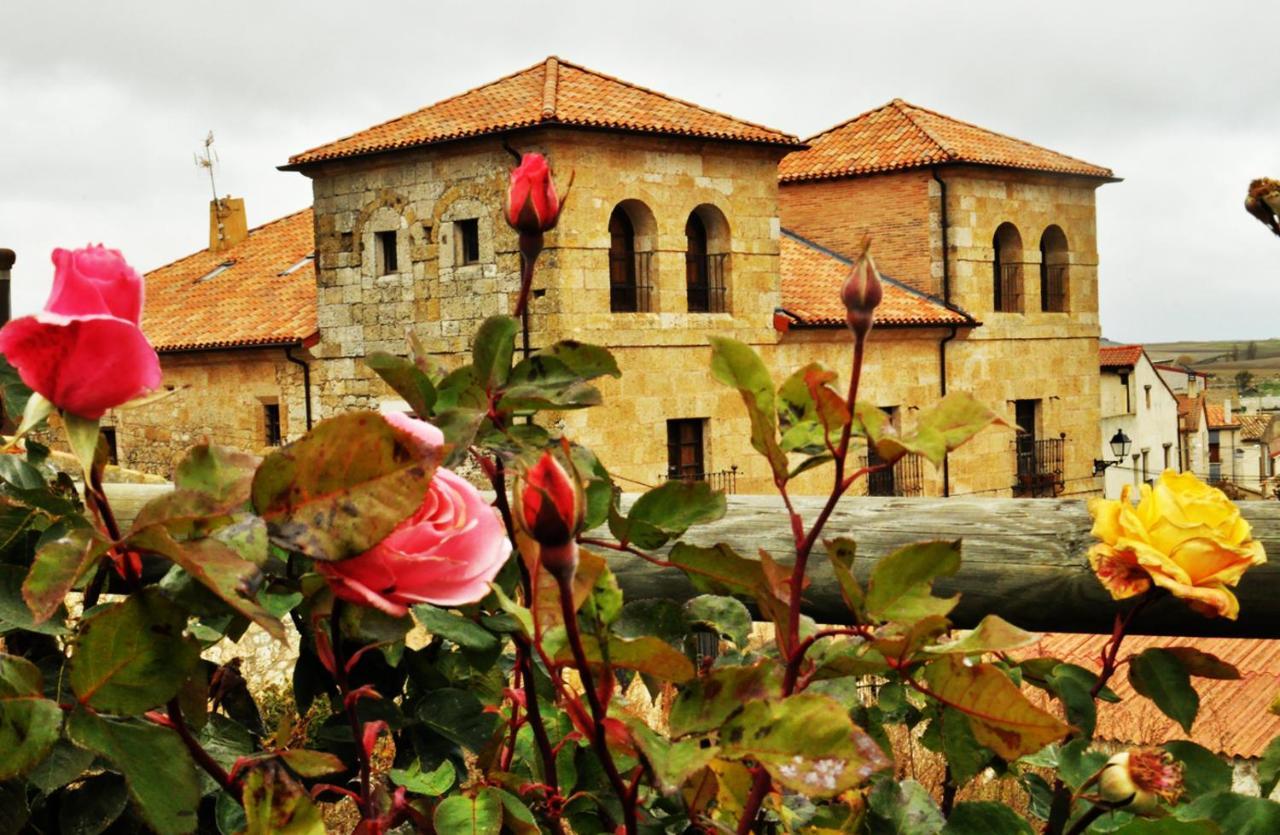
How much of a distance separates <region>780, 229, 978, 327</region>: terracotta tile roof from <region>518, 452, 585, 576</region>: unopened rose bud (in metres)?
17.3

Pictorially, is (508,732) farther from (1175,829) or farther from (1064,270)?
(1064,270)

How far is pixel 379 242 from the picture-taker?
17469mm

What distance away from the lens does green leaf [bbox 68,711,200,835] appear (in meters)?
0.78

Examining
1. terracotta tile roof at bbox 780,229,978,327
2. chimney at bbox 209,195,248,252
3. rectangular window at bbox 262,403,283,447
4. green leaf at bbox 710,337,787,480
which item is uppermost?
chimney at bbox 209,195,248,252

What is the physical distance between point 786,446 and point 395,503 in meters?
0.26

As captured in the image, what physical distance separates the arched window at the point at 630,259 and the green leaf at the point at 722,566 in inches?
631

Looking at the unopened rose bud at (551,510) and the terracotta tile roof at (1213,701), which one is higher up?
the unopened rose bud at (551,510)

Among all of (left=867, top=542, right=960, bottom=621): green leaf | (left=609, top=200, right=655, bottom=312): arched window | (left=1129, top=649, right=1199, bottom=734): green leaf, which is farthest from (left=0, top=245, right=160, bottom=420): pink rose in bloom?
(left=609, top=200, right=655, bottom=312): arched window

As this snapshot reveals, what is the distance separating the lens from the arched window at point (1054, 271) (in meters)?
22.0

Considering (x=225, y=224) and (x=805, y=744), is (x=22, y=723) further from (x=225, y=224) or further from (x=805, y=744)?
(x=225, y=224)

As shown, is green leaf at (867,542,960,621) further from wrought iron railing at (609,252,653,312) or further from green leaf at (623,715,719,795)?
wrought iron railing at (609,252,653,312)

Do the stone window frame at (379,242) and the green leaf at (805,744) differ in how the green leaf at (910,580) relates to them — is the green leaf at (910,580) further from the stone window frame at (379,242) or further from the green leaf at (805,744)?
the stone window frame at (379,242)

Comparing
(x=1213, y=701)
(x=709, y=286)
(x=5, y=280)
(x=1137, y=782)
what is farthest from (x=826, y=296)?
(x=1137, y=782)

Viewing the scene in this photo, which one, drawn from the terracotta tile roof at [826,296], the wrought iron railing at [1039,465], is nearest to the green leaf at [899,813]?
the terracotta tile roof at [826,296]
